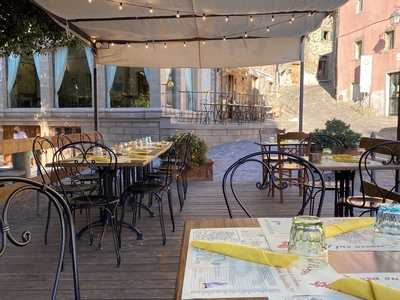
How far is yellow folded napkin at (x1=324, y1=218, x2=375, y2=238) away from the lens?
144 centimetres

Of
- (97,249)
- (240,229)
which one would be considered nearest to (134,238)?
(97,249)

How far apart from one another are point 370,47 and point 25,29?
18.9m

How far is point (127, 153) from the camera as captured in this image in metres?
4.50

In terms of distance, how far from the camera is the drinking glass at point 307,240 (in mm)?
1206

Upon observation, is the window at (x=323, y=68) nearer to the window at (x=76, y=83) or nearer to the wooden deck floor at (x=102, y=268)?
the window at (x=76, y=83)

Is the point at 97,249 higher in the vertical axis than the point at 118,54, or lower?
lower

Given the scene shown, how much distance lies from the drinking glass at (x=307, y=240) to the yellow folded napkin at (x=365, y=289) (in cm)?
21

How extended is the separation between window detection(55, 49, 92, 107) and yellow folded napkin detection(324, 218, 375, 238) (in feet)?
36.1

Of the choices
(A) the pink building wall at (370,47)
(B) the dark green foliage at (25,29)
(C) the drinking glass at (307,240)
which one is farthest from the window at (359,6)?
(C) the drinking glass at (307,240)

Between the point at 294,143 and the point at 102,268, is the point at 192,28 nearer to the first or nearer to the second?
the point at 294,143

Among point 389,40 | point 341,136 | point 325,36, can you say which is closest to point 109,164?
point 341,136

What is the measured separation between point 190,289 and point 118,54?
5.50m

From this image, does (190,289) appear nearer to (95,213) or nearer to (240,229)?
(240,229)

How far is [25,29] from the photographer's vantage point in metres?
4.82
